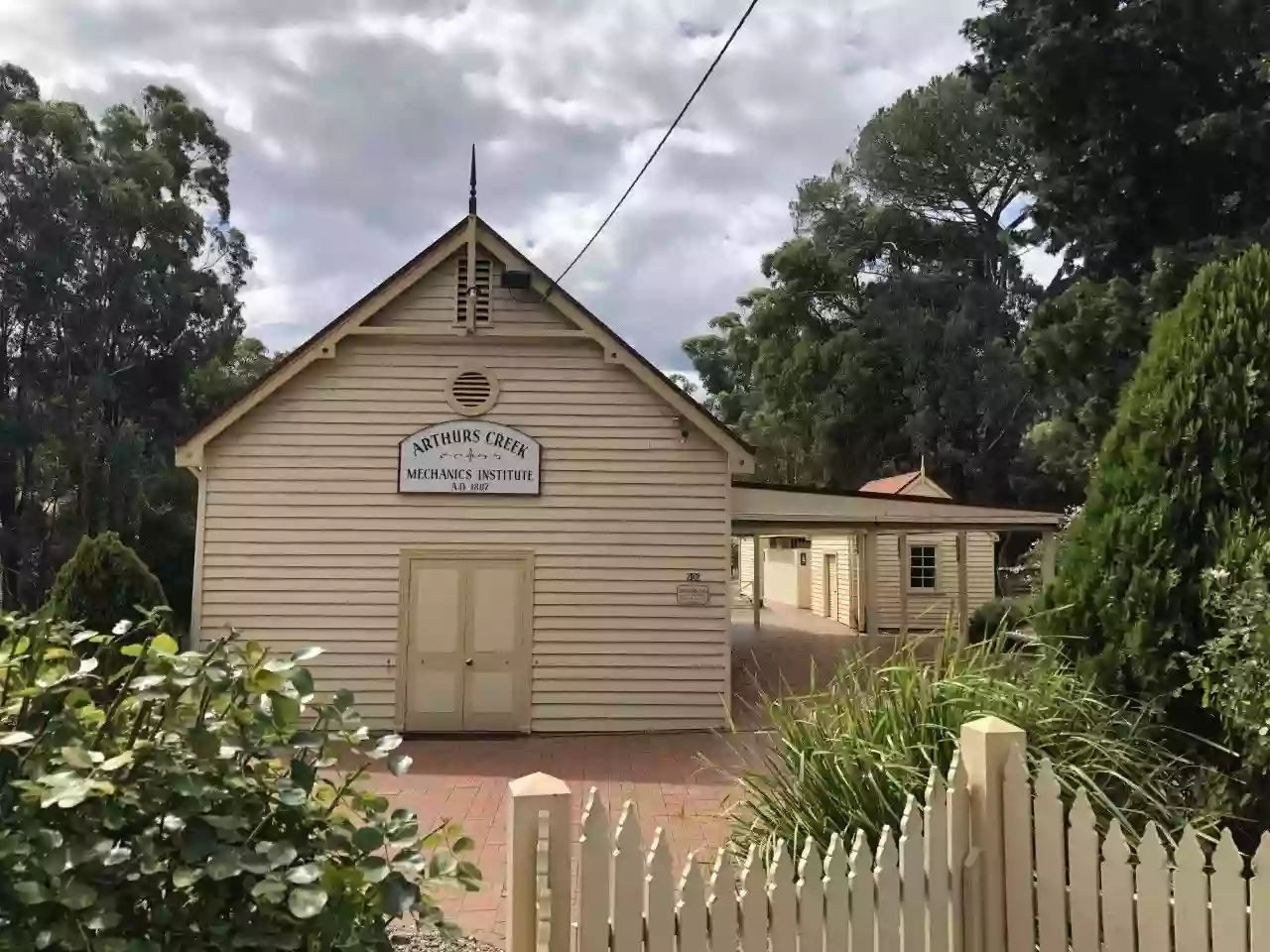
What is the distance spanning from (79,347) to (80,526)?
519 cm

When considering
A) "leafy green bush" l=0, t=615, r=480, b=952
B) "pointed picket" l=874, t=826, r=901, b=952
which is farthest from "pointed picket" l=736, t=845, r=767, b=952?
"leafy green bush" l=0, t=615, r=480, b=952

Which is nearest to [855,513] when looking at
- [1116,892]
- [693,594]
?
[693,594]

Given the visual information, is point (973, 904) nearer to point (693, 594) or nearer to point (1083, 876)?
point (1083, 876)

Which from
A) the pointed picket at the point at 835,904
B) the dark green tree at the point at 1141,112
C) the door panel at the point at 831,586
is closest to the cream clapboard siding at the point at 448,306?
the pointed picket at the point at 835,904

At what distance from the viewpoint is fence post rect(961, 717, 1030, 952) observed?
327 cm

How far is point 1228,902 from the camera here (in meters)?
2.98

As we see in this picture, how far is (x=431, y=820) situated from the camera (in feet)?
23.9

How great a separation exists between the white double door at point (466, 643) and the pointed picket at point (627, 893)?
25.6 feet

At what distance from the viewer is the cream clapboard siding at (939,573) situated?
23422mm

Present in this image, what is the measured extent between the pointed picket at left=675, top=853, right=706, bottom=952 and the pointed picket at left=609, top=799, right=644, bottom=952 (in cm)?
12

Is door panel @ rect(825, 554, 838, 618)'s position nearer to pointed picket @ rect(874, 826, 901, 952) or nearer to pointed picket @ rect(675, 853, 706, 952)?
pointed picket @ rect(874, 826, 901, 952)

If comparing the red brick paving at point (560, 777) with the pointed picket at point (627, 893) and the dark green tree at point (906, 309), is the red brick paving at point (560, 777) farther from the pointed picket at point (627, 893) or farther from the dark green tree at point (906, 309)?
the dark green tree at point (906, 309)

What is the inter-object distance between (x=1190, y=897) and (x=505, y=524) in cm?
837

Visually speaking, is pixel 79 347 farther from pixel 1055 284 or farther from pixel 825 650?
pixel 1055 284
